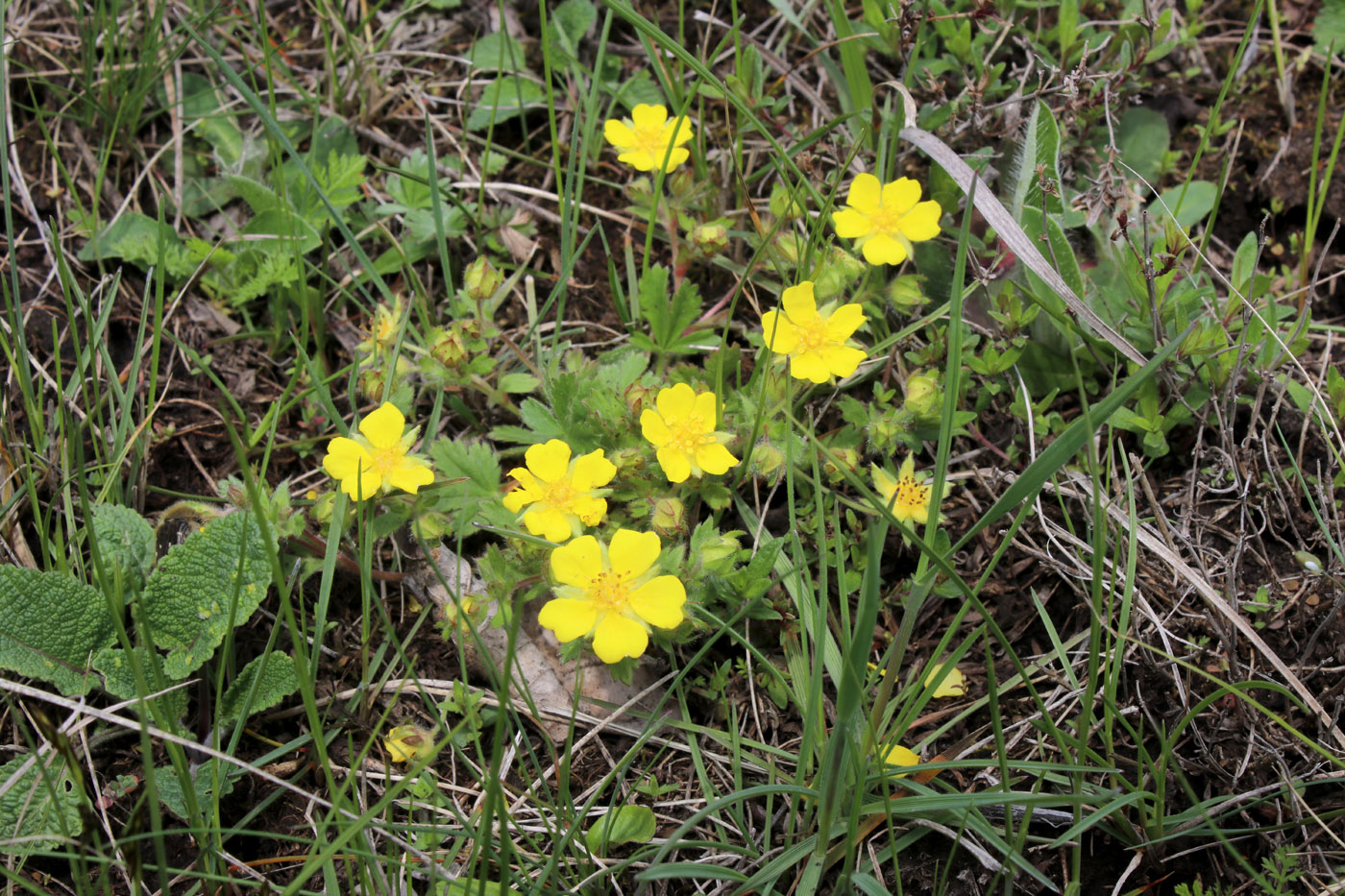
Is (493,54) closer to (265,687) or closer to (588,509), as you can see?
(588,509)

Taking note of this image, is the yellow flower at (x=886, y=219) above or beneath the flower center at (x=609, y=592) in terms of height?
above

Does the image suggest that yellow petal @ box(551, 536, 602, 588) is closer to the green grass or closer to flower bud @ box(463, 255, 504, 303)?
the green grass

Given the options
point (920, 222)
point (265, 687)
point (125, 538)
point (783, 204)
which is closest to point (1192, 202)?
point (920, 222)

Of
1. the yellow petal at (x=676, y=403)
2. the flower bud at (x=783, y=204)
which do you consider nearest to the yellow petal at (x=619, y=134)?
the flower bud at (x=783, y=204)

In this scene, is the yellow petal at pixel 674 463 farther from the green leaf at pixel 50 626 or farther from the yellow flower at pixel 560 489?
the green leaf at pixel 50 626

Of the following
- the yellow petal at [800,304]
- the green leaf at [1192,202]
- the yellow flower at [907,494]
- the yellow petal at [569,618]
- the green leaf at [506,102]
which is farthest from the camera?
the green leaf at [506,102]

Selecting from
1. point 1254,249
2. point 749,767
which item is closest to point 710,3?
point 1254,249

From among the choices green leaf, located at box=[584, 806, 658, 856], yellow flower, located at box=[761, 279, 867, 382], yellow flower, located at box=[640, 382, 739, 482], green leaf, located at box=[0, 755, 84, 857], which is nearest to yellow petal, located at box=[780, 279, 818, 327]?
yellow flower, located at box=[761, 279, 867, 382]
